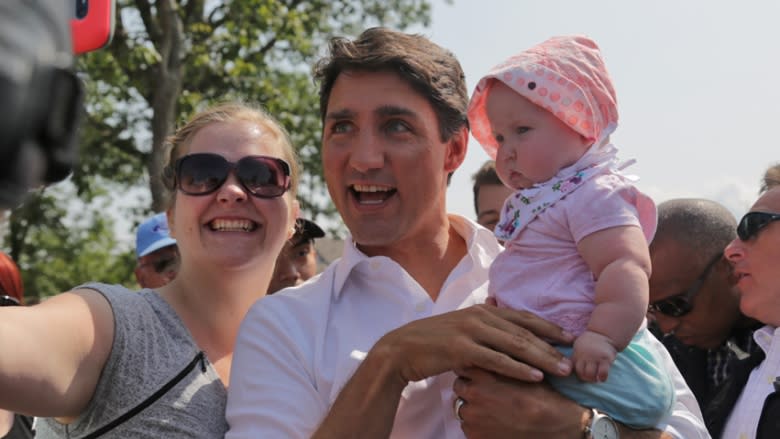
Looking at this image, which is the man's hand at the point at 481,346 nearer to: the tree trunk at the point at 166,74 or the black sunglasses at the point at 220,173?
the black sunglasses at the point at 220,173

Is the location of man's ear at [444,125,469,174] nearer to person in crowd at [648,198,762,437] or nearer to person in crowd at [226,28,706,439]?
person in crowd at [226,28,706,439]

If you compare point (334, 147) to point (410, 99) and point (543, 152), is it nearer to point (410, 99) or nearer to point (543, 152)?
point (410, 99)

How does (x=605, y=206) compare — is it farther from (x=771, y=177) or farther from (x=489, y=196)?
(x=489, y=196)

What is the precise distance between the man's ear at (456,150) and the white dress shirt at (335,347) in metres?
0.44

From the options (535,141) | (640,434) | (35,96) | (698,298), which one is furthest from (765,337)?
(35,96)

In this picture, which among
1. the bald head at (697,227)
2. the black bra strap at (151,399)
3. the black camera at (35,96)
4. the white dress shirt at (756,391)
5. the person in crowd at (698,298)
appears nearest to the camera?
the black camera at (35,96)

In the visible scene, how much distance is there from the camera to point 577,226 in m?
2.51

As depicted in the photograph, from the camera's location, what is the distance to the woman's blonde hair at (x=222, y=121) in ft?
11.5

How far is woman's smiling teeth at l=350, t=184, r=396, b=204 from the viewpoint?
3105 mm

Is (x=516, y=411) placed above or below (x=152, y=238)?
above

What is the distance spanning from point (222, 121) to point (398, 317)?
1.12m

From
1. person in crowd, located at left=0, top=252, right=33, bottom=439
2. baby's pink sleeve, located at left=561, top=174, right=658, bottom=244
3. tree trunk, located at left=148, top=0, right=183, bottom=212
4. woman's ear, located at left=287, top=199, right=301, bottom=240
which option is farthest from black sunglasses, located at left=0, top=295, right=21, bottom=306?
tree trunk, located at left=148, top=0, right=183, bottom=212

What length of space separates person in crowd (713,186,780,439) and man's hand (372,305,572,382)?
47.8 inches

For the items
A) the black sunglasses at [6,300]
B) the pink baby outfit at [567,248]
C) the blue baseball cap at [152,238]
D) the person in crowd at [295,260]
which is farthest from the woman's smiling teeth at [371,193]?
the person in crowd at [295,260]
